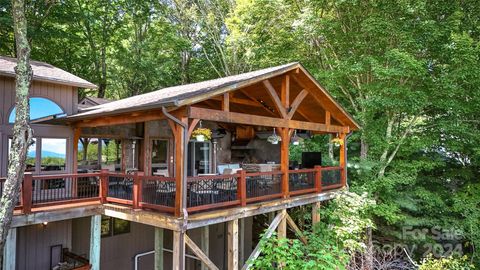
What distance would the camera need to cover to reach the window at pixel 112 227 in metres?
10.2

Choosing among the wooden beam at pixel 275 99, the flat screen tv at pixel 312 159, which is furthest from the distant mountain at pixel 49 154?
the flat screen tv at pixel 312 159

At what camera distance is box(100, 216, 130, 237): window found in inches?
400

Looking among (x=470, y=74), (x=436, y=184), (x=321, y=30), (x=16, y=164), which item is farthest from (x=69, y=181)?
(x=436, y=184)

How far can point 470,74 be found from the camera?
420 inches

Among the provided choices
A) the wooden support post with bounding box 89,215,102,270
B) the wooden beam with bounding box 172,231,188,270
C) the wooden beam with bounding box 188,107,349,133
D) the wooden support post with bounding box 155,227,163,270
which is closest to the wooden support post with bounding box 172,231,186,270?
the wooden beam with bounding box 172,231,188,270

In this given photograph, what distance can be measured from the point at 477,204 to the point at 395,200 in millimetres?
3341

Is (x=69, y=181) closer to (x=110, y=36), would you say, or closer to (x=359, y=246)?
(x=359, y=246)

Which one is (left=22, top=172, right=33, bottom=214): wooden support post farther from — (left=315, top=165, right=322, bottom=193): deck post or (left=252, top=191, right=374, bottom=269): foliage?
(left=315, top=165, right=322, bottom=193): deck post

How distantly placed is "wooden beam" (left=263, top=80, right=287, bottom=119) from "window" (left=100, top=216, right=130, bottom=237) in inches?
248

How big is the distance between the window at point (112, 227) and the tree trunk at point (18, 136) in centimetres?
412

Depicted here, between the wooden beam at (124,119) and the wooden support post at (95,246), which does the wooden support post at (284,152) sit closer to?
the wooden beam at (124,119)

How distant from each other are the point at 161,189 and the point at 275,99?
3.74m

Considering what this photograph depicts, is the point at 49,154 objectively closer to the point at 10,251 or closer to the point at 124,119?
the point at 10,251

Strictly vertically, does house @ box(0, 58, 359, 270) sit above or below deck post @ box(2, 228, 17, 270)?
above
